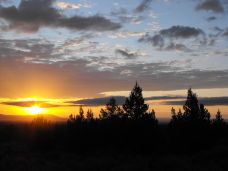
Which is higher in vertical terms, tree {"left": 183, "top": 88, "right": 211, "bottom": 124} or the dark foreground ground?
tree {"left": 183, "top": 88, "right": 211, "bottom": 124}

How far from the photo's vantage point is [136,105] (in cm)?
4356

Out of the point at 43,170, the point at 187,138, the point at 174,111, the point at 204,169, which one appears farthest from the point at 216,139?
the point at 43,170

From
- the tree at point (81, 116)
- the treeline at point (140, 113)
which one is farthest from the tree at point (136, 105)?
the tree at point (81, 116)

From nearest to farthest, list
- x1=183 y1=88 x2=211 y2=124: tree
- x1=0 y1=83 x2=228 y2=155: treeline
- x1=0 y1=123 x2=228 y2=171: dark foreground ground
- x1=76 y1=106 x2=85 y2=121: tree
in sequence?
x1=0 y1=123 x2=228 y2=171: dark foreground ground < x1=0 y1=83 x2=228 y2=155: treeline < x1=183 y1=88 x2=211 y2=124: tree < x1=76 y1=106 x2=85 y2=121: tree

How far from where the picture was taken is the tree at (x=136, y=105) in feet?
142

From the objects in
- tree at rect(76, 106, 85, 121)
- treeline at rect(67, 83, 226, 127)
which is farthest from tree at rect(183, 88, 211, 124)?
tree at rect(76, 106, 85, 121)

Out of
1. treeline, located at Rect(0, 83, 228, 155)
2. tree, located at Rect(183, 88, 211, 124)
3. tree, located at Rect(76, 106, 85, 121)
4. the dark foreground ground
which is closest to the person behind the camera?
the dark foreground ground

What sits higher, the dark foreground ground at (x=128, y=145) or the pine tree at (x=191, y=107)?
the pine tree at (x=191, y=107)

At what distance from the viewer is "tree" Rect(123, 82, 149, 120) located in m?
43.2

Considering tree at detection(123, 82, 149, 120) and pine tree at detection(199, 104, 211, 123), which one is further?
pine tree at detection(199, 104, 211, 123)

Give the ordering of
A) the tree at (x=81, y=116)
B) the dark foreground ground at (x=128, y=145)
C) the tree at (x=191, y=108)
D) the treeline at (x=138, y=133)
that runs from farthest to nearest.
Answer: the tree at (x=81, y=116) < the tree at (x=191, y=108) < the treeline at (x=138, y=133) < the dark foreground ground at (x=128, y=145)

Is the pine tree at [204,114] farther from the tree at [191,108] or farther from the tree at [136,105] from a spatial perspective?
the tree at [136,105]

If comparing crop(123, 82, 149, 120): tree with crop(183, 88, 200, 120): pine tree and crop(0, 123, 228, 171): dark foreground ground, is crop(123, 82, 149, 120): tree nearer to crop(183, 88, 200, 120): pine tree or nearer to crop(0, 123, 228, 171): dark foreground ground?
crop(0, 123, 228, 171): dark foreground ground

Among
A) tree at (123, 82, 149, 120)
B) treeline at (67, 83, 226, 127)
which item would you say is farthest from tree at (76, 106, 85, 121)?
tree at (123, 82, 149, 120)
